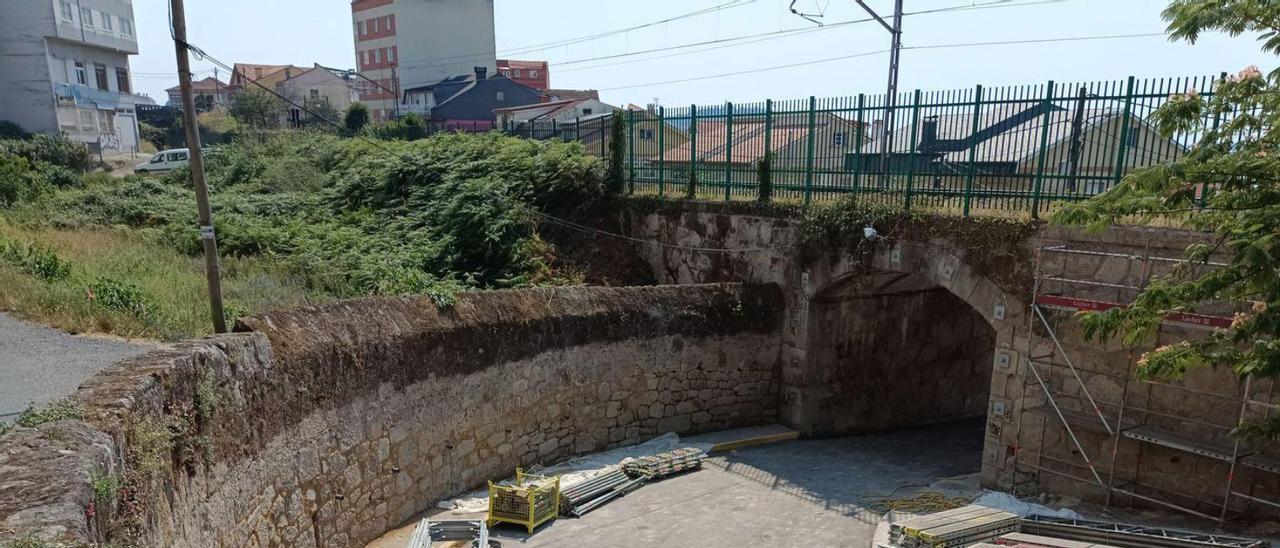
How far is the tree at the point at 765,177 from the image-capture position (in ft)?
42.1

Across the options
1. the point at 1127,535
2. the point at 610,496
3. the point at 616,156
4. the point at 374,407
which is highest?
the point at 616,156

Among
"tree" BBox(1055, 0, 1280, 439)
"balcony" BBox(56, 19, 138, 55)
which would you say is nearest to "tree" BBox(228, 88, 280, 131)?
"balcony" BBox(56, 19, 138, 55)

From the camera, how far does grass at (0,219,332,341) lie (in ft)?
30.9

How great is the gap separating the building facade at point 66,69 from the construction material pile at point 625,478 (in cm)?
3700

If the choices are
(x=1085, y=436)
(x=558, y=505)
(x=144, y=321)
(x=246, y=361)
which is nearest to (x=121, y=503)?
(x=246, y=361)

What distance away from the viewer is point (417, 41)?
180 feet

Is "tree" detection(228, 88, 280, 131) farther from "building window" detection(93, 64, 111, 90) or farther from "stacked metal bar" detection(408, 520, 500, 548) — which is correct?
"stacked metal bar" detection(408, 520, 500, 548)

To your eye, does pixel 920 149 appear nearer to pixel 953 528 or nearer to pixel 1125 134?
pixel 1125 134

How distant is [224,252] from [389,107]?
4511 centimetres

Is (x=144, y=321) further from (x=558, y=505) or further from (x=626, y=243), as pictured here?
(x=626, y=243)

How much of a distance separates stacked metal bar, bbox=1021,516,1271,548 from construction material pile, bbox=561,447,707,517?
4.45 metres

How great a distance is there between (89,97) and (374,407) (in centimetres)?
3848

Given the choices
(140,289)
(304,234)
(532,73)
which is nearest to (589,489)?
(140,289)

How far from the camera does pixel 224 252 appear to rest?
14.5 meters
